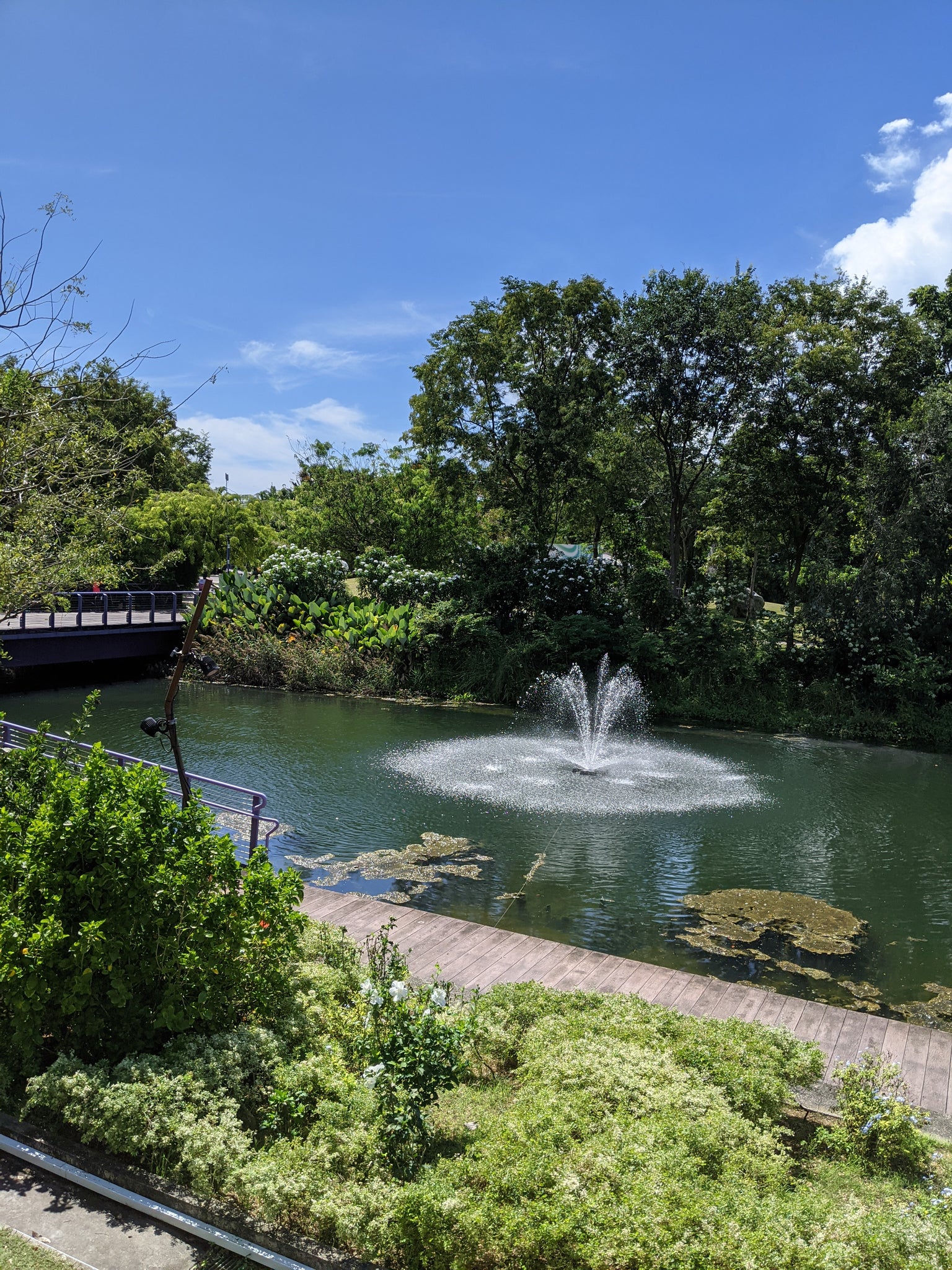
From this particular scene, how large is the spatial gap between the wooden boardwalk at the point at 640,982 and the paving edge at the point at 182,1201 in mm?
2808

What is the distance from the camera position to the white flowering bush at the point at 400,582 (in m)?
25.0

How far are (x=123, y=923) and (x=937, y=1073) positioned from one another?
4820mm

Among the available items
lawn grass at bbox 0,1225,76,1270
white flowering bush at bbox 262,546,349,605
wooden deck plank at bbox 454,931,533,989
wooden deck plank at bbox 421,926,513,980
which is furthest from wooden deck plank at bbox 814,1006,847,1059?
white flowering bush at bbox 262,546,349,605

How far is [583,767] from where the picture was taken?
15.1m

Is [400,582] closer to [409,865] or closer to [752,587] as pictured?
[409,865]

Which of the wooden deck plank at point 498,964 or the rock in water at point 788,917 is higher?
the wooden deck plank at point 498,964

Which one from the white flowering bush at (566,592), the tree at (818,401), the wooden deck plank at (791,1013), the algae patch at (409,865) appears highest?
the tree at (818,401)

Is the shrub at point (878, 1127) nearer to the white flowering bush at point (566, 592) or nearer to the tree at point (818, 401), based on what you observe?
the tree at point (818, 401)

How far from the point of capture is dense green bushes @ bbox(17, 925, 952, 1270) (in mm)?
3227

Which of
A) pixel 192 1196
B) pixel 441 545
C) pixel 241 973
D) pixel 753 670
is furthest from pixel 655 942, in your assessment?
pixel 441 545

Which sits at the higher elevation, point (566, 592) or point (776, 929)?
point (566, 592)

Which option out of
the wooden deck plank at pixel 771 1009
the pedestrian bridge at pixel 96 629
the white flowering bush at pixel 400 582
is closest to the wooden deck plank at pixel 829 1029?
the wooden deck plank at pixel 771 1009

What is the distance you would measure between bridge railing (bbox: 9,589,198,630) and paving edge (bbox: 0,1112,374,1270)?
18.5 metres

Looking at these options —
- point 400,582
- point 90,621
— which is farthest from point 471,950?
point 90,621
